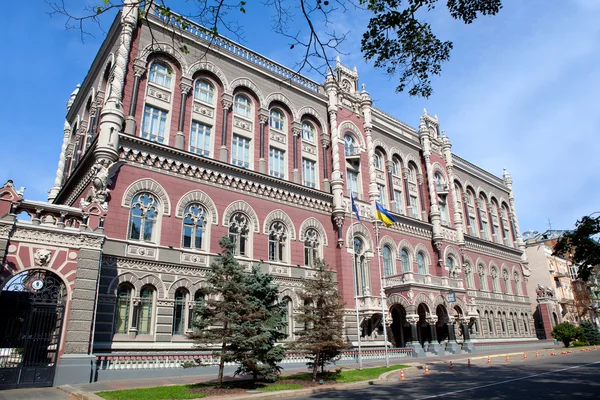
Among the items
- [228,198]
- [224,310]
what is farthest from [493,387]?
[228,198]

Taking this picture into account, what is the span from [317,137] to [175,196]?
14.5 metres

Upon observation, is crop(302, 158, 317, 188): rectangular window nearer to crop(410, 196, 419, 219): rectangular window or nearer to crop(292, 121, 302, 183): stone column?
crop(292, 121, 302, 183): stone column

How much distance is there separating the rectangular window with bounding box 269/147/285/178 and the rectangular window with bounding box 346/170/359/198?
21.8 feet

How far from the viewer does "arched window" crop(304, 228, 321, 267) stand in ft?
99.7

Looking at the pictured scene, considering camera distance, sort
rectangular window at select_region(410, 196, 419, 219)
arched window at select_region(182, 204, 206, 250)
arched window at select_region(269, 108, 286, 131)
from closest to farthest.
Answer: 1. arched window at select_region(182, 204, 206, 250)
2. arched window at select_region(269, 108, 286, 131)
3. rectangular window at select_region(410, 196, 419, 219)

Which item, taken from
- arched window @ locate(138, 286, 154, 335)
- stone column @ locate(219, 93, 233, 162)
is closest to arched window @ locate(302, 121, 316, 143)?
stone column @ locate(219, 93, 233, 162)

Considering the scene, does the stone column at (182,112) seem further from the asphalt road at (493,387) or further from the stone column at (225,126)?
the asphalt road at (493,387)

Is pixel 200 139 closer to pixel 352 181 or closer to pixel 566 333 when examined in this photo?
pixel 352 181

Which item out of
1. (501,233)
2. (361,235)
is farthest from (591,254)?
(501,233)

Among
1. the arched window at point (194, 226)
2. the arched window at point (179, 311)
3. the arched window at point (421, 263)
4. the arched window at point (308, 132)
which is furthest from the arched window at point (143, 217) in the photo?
the arched window at point (421, 263)

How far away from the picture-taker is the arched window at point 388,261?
116 ft

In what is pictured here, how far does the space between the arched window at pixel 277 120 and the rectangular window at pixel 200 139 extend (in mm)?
5705

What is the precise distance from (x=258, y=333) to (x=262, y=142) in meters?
16.5

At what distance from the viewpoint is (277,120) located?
106 ft
